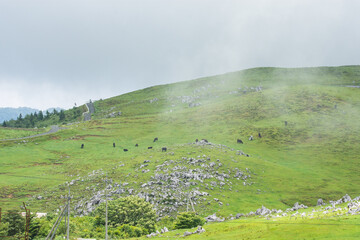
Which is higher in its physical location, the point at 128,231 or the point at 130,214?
the point at 130,214

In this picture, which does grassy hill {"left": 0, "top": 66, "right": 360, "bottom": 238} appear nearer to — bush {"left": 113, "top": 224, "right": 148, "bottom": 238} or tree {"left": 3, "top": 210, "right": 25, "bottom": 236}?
bush {"left": 113, "top": 224, "right": 148, "bottom": 238}

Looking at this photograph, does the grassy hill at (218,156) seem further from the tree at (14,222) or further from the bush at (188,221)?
the tree at (14,222)

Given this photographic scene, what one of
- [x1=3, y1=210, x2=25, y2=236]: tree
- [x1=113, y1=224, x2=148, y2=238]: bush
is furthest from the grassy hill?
[x1=3, y1=210, x2=25, y2=236]: tree

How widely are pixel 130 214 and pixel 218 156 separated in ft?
127

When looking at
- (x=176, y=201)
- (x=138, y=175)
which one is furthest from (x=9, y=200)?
(x=176, y=201)

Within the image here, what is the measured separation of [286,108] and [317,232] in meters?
141

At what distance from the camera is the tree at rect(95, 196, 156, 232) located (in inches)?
2067

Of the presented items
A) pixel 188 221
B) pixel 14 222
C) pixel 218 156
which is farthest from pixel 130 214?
pixel 218 156

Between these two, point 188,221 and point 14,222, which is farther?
point 188,221

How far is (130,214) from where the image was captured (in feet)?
177

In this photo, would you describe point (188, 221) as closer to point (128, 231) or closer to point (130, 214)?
point (128, 231)

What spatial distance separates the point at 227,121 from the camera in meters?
154

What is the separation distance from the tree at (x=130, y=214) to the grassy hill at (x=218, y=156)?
6.82m

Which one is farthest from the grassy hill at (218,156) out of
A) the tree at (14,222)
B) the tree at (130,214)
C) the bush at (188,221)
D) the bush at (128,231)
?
the tree at (14,222)
